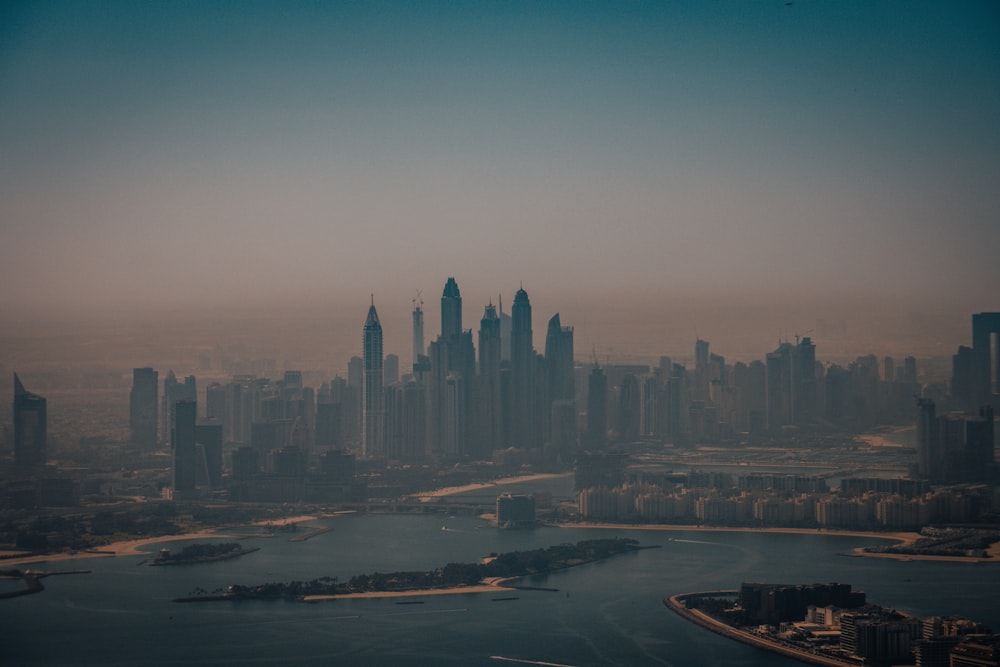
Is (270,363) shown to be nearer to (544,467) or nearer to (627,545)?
(544,467)

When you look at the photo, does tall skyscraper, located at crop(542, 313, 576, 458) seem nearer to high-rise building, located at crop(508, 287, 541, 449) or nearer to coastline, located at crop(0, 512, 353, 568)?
high-rise building, located at crop(508, 287, 541, 449)

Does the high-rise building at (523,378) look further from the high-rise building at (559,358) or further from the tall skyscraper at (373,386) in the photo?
the tall skyscraper at (373,386)

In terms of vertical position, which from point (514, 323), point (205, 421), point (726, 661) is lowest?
point (726, 661)

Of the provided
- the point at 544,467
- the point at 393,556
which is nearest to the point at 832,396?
the point at 544,467

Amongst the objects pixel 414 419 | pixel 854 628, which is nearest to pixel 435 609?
pixel 854 628

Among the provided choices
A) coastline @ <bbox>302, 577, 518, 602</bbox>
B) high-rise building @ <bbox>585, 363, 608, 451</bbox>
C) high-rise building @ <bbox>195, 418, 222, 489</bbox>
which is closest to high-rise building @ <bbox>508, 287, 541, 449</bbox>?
high-rise building @ <bbox>585, 363, 608, 451</bbox>
